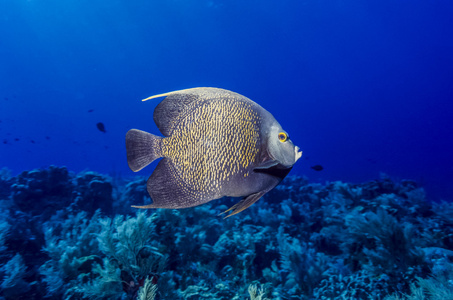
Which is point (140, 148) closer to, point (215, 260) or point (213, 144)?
point (213, 144)

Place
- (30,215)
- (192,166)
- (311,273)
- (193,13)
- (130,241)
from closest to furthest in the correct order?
(192,166) → (130,241) → (311,273) → (30,215) → (193,13)

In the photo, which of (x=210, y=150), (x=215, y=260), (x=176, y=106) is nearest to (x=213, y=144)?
(x=210, y=150)

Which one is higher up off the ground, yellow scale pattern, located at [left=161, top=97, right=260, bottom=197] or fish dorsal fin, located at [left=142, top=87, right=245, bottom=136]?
fish dorsal fin, located at [left=142, top=87, right=245, bottom=136]

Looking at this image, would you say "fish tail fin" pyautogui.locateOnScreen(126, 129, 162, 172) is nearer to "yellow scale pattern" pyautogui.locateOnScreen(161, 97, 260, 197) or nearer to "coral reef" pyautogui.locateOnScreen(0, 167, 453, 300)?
"yellow scale pattern" pyautogui.locateOnScreen(161, 97, 260, 197)

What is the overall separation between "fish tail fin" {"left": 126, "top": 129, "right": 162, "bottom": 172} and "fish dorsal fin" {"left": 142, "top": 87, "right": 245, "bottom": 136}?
7cm

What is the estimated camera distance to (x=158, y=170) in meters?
0.90

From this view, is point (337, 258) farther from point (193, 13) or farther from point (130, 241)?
point (193, 13)

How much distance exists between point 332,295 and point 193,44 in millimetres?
79870

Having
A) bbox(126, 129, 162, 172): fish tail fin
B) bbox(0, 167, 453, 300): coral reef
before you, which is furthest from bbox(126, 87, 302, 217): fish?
bbox(0, 167, 453, 300): coral reef

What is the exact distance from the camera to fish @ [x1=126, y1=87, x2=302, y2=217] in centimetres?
83

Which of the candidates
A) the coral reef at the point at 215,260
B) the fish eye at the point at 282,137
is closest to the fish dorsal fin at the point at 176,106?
the fish eye at the point at 282,137

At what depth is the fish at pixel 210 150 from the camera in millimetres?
826

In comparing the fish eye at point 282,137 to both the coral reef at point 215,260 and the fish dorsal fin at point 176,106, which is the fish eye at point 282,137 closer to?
the fish dorsal fin at point 176,106

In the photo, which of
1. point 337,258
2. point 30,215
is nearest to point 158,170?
point 337,258
